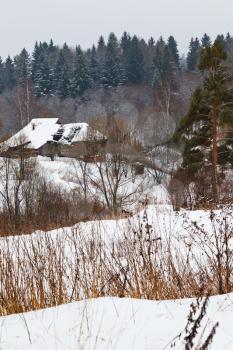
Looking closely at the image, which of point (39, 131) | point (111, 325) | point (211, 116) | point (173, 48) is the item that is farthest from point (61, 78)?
point (111, 325)

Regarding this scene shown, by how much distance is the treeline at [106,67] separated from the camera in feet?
236

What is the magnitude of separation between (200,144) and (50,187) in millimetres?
13157

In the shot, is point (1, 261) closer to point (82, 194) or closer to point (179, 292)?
point (179, 292)

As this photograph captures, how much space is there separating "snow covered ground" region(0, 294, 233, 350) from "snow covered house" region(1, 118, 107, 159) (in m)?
32.0


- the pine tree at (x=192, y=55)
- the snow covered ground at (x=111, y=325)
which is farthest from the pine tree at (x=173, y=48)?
the snow covered ground at (x=111, y=325)

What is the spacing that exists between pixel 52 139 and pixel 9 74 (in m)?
46.7

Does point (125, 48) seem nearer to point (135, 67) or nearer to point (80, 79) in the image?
point (135, 67)

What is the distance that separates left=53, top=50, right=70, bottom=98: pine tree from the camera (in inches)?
2879

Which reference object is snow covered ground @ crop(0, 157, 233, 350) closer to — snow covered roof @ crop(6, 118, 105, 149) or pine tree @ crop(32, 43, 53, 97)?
snow covered roof @ crop(6, 118, 105, 149)

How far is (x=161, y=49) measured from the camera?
2867 inches

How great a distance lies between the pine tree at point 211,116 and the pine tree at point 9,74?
72.1 m

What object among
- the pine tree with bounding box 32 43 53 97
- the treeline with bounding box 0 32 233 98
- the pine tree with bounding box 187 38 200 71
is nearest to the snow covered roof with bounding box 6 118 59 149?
the treeline with bounding box 0 32 233 98

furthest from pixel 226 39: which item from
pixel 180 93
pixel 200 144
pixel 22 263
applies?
pixel 22 263

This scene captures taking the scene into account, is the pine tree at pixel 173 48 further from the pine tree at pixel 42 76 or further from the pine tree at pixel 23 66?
the pine tree at pixel 23 66
